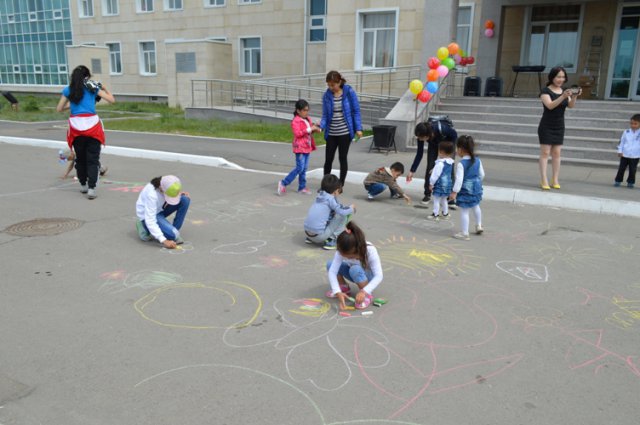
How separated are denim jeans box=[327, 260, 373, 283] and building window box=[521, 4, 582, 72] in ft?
56.5

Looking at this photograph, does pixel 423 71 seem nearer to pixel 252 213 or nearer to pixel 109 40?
pixel 252 213

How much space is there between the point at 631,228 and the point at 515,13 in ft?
47.7

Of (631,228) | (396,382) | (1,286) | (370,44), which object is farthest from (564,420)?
(370,44)

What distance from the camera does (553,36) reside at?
1852 cm

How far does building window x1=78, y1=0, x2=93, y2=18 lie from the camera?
114 ft

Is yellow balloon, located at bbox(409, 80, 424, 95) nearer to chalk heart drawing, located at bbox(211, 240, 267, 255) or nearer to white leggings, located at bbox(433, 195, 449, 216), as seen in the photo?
white leggings, located at bbox(433, 195, 449, 216)

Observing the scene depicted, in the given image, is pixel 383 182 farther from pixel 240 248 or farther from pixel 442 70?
pixel 442 70

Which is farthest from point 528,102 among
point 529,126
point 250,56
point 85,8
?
point 85,8

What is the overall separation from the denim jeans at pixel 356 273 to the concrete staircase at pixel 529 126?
8.74 metres

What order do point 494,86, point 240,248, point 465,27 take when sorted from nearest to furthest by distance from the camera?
point 240,248 → point 494,86 → point 465,27

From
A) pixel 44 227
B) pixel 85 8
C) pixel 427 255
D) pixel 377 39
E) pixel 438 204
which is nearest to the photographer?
pixel 427 255

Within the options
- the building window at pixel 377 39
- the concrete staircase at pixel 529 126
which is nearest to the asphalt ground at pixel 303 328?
the concrete staircase at pixel 529 126

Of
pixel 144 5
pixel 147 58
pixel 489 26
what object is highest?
pixel 144 5

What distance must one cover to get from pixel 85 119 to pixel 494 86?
560 inches
